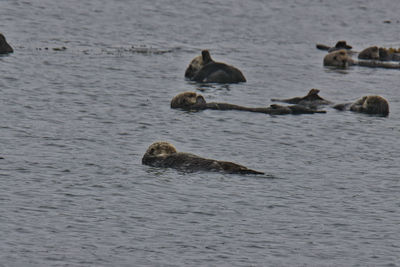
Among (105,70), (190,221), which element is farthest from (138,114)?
(190,221)

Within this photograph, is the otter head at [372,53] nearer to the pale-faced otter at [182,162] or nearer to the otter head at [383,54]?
the otter head at [383,54]

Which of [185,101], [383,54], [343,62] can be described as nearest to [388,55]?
[383,54]

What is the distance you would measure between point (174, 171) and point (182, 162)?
0.22 metres

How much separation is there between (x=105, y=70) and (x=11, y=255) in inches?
669

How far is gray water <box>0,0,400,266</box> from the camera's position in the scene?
38.3 ft

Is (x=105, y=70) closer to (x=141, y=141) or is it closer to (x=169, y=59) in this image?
(x=169, y=59)

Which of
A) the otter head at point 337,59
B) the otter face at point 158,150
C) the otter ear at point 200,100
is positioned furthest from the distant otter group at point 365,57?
the otter face at point 158,150

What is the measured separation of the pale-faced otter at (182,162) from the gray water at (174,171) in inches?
7.9

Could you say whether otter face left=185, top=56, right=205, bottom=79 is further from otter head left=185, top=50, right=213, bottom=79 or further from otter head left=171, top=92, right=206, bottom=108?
otter head left=171, top=92, right=206, bottom=108

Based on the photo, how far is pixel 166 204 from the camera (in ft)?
44.5

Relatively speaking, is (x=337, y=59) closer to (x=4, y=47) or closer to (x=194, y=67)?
(x=194, y=67)

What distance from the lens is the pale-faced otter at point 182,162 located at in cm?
1545

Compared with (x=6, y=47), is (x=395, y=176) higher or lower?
lower

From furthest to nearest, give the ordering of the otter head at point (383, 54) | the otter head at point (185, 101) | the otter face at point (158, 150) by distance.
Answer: the otter head at point (383, 54) → the otter head at point (185, 101) → the otter face at point (158, 150)
